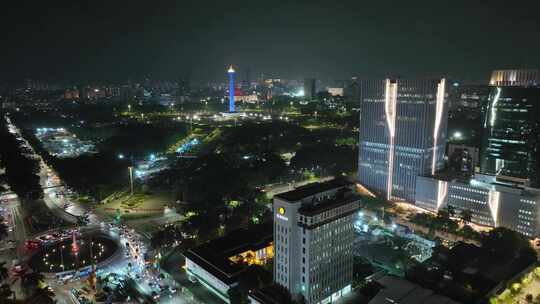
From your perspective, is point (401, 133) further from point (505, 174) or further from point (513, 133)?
point (513, 133)

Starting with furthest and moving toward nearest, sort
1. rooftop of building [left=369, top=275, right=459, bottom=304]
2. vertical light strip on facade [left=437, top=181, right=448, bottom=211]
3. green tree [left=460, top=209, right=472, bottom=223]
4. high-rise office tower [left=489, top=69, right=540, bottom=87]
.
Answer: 1. high-rise office tower [left=489, top=69, right=540, bottom=87]
2. vertical light strip on facade [left=437, top=181, right=448, bottom=211]
3. green tree [left=460, top=209, right=472, bottom=223]
4. rooftop of building [left=369, top=275, right=459, bottom=304]

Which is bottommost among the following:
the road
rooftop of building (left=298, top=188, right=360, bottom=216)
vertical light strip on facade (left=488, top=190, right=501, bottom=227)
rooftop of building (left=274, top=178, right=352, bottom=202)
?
the road

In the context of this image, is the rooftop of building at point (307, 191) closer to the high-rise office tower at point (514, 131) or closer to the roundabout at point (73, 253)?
the roundabout at point (73, 253)

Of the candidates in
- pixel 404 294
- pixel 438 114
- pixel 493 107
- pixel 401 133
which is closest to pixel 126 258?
pixel 404 294

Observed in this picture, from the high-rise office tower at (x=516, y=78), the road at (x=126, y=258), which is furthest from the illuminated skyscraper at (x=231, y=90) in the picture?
the high-rise office tower at (x=516, y=78)

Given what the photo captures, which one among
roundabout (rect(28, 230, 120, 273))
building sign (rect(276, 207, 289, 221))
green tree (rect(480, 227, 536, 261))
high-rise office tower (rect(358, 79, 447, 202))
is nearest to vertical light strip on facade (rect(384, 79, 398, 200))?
high-rise office tower (rect(358, 79, 447, 202))

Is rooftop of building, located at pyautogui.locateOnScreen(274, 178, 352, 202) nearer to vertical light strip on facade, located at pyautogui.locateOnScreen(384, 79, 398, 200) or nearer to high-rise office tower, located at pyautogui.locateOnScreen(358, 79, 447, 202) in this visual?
high-rise office tower, located at pyautogui.locateOnScreen(358, 79, 447, 202)
